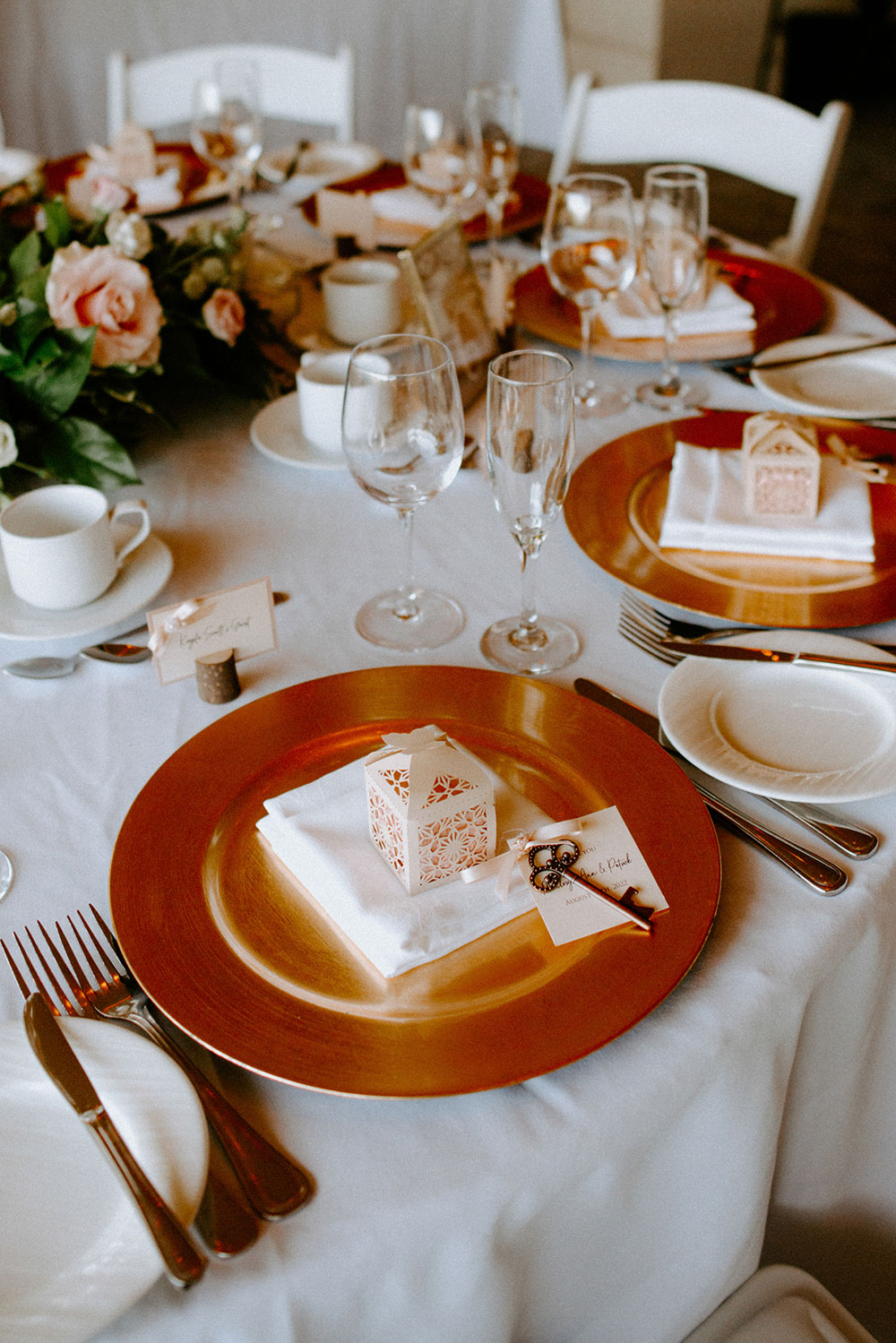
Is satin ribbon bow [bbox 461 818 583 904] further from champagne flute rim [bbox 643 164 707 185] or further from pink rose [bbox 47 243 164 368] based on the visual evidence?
champagne flute rim [bbox 643 164 707 185]

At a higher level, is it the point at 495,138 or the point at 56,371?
the point at 495,138

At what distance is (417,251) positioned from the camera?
3.76 feet

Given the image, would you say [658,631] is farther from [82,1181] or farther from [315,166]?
[315,166]

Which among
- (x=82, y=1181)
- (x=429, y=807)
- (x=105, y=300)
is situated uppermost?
(x=105, y=300)

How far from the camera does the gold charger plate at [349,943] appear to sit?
56cm

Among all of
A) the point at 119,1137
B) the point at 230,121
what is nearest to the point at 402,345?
the point at 119,1137

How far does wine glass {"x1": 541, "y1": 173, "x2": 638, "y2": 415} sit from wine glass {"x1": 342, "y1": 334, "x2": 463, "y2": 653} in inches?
15.3

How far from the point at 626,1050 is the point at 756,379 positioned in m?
0.91

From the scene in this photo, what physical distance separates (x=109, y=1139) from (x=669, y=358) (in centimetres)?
108

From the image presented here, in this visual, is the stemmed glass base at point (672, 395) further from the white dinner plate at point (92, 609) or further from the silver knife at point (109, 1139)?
the silver knife at point (109, 1139)

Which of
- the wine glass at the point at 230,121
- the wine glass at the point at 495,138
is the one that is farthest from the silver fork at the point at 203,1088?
the wine glass at the point at 230,121

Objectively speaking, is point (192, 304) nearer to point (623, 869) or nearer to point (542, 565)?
point (542, 565)

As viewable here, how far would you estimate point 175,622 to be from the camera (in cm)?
81

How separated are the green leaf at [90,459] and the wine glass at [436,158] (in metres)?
0.83
